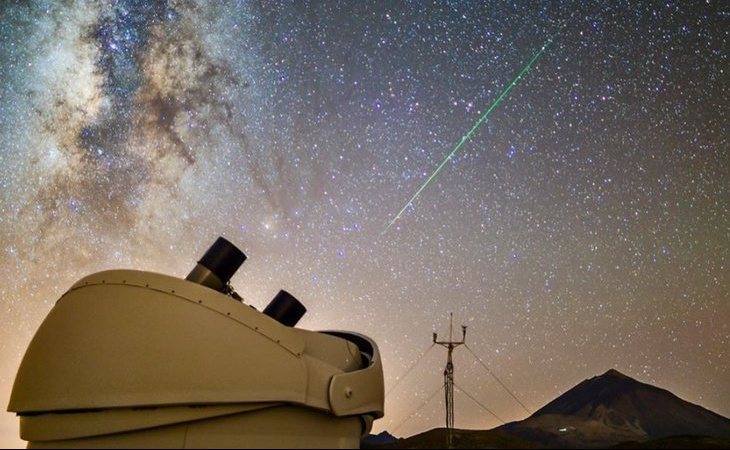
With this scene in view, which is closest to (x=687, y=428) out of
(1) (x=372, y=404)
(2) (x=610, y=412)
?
(2) (x=610, y=412)

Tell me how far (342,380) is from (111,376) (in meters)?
2.32

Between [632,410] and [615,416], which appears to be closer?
[615,416]

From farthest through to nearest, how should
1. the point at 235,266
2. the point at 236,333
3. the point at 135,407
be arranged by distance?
the point at 235,266 < the point at 236,333 < the point at 135,407

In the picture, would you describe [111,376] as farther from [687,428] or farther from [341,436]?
[687,428]

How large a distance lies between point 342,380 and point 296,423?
0.65 m

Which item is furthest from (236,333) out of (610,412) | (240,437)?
(610,412)

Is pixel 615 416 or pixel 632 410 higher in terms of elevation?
pixel 632 410

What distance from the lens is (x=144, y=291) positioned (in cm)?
558

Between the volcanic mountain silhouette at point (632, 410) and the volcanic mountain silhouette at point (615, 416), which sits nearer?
the volcanic mountain silhouette at point (615, 416)

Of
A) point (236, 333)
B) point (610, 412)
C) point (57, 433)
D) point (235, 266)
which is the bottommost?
point (57, 433)

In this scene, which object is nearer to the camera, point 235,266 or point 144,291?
point 144,291

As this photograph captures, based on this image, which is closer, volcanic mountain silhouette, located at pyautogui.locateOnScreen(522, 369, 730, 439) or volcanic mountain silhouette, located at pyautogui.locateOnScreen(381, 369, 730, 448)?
volcanic mountain silhouette, located at pyautogui.locateOnScreen(381, 369, 730, 448)

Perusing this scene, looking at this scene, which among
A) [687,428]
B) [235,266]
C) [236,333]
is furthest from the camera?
[687,428]

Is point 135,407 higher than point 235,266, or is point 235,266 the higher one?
point 235,266
